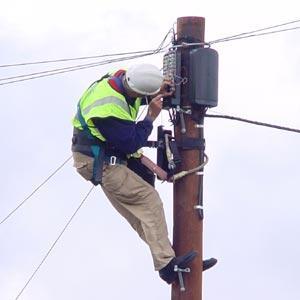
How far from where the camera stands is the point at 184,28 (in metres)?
9.95

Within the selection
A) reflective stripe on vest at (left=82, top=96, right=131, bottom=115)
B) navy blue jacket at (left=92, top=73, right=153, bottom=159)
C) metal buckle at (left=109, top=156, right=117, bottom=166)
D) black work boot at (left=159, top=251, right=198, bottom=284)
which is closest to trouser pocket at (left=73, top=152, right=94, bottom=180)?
metal buckle at (left=109, top=156, right=117, bottom=166)

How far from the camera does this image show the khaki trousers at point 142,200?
9625 millimetres

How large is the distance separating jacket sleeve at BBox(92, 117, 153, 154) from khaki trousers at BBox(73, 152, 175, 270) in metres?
0.26

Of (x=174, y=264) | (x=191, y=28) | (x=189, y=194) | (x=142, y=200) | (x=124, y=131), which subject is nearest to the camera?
(x=124, y=131)

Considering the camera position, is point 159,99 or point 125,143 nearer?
point 125,143

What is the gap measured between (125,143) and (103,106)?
1.04 ft

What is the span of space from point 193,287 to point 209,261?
0.32 m

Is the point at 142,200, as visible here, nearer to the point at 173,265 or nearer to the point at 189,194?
the point at 189,194

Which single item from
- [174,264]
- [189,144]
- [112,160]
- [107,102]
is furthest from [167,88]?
[174,264]

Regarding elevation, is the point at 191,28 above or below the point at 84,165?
above

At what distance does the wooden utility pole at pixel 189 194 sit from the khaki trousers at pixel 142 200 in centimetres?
16

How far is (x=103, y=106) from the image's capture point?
9438mm

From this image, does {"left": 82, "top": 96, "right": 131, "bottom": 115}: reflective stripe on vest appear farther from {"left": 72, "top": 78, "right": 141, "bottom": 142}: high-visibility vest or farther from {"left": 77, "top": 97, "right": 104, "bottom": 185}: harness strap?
{"left": 77, "top": 97, "right": 104, "bottom": 185}: harness strap

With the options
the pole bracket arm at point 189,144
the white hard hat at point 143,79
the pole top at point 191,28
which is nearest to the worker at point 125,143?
the white hard hat at point 143,79
